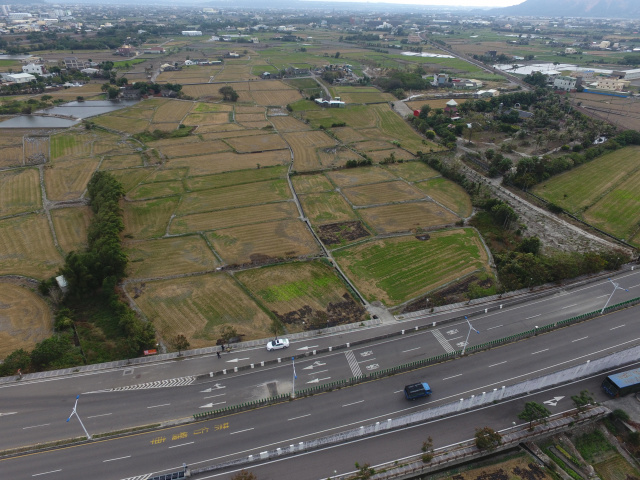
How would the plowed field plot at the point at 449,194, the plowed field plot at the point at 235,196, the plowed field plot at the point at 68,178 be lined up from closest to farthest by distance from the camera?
the plowed field plot at the point at 235,196 → the plowed field plot at the point at 449,194 → the plowed field plot at the point at 68,178

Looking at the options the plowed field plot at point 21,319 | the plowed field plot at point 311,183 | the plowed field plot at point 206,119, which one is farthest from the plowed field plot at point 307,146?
the plowed field plot at point 21,319

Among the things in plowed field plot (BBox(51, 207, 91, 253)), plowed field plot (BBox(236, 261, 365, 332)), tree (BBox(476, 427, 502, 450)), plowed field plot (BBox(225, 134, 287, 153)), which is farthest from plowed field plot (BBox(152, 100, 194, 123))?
tree (BBox(476, 427, 502, 450))

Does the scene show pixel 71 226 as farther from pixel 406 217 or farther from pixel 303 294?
pixel 406 217

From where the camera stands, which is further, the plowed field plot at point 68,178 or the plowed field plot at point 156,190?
the plowed field plot at point 156,190

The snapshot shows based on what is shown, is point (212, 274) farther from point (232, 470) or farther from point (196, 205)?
point (232, 470)

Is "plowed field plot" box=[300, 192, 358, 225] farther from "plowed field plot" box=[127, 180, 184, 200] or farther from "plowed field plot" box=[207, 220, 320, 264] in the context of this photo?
"plowed field plot" box=[127, 180, 184, 200]

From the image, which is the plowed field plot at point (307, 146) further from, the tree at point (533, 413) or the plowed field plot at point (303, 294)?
the tree at point (533, 413)

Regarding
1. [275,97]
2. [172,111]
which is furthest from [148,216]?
[275,97]
